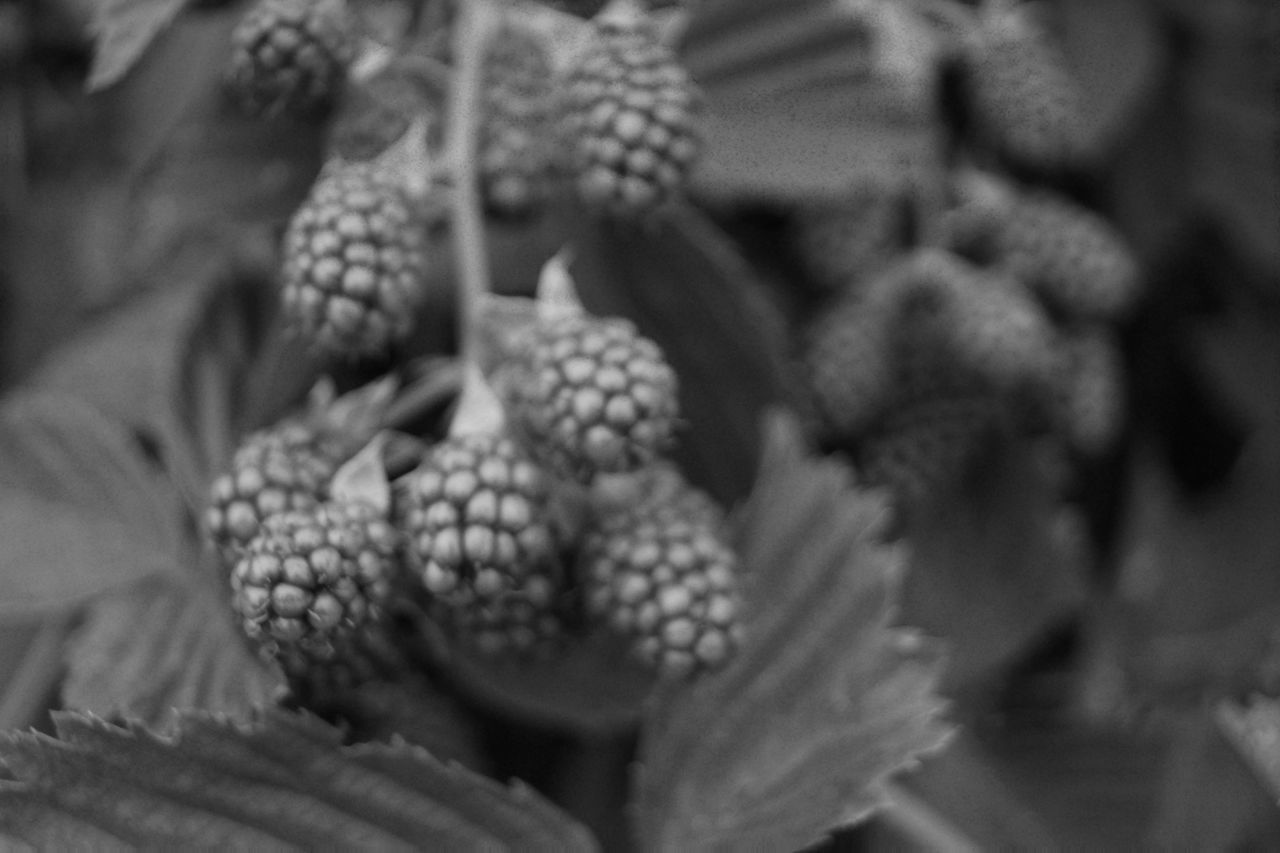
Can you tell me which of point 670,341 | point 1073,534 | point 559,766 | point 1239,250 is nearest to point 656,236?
point 670,341

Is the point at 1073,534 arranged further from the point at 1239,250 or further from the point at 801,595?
the point at 801,595

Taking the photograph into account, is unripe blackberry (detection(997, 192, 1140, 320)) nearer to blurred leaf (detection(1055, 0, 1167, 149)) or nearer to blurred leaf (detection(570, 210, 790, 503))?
blurred leaf (detection(1055, 0, 1167, 149))

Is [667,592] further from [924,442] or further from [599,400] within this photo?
[924,442]

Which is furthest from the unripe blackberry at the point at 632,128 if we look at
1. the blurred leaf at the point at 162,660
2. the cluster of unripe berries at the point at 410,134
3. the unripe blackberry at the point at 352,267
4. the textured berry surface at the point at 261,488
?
the blurred leaf at the point at 162,660

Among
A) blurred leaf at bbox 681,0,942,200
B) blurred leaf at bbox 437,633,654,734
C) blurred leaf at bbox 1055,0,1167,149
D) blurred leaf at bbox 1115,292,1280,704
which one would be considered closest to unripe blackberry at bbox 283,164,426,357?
blurred leaf at bbox 437,633,654,734

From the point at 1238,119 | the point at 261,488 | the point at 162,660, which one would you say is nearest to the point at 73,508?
the point at 162,660
